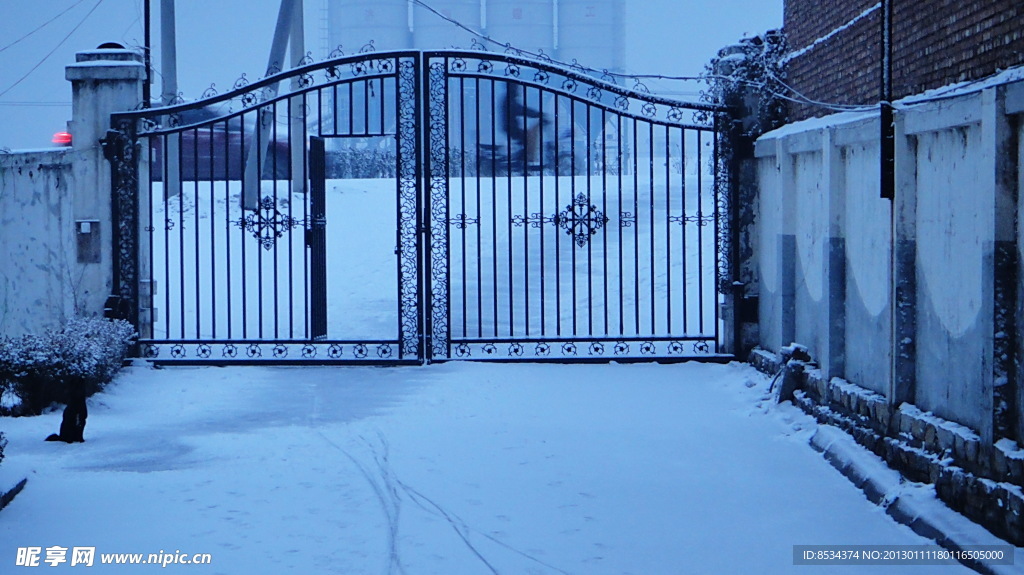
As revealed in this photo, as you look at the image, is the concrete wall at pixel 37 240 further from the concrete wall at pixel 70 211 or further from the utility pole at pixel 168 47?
the utility pole at pixel 168 47

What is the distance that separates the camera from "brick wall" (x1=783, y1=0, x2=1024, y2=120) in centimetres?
589

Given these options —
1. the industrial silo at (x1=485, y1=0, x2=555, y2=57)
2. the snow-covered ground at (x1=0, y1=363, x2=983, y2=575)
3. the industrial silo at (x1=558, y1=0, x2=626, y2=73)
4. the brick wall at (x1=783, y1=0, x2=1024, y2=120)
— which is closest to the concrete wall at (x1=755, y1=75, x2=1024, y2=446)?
the brick wall at (x1=783, y1=0, x2=1024, y2=120)

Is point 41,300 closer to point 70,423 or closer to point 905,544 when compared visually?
point 70,423

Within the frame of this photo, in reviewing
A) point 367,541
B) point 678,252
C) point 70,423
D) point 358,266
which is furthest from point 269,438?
point 678,252

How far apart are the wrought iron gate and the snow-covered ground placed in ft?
A: 4.34

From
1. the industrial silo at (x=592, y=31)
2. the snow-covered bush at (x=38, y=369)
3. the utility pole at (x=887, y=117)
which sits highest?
the industrial silo at (x=592, y=31)

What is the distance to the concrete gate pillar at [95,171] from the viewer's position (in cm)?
1183

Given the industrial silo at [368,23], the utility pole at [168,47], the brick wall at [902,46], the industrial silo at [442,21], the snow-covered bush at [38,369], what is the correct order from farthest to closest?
the industrial silo at [368,23]
the industrial silo at [442,21]
the utility pole at [168,47]
the snow-covered bush at [38,369]
the brick wall at [902,46]

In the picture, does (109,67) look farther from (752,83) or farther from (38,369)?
(752,83)

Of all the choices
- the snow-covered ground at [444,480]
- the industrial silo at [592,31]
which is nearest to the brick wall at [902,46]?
the snow-covered ground at [444,480]

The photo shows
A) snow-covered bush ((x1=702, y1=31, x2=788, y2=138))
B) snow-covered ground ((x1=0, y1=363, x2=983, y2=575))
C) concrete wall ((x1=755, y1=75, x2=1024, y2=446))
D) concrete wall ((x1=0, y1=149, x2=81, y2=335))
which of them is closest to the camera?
concrete wall ((x1=755, y1=75, x2=1024, y2=446))

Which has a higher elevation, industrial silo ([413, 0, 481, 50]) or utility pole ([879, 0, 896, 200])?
industrial silo ([413, 0, 481, 50])

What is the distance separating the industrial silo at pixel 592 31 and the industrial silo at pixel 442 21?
8.25ft

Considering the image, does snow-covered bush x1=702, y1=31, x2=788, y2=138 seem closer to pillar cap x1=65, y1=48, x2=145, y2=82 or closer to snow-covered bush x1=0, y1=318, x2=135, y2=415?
pillar cap x1=65, y1=48, x2=145, y2=82
